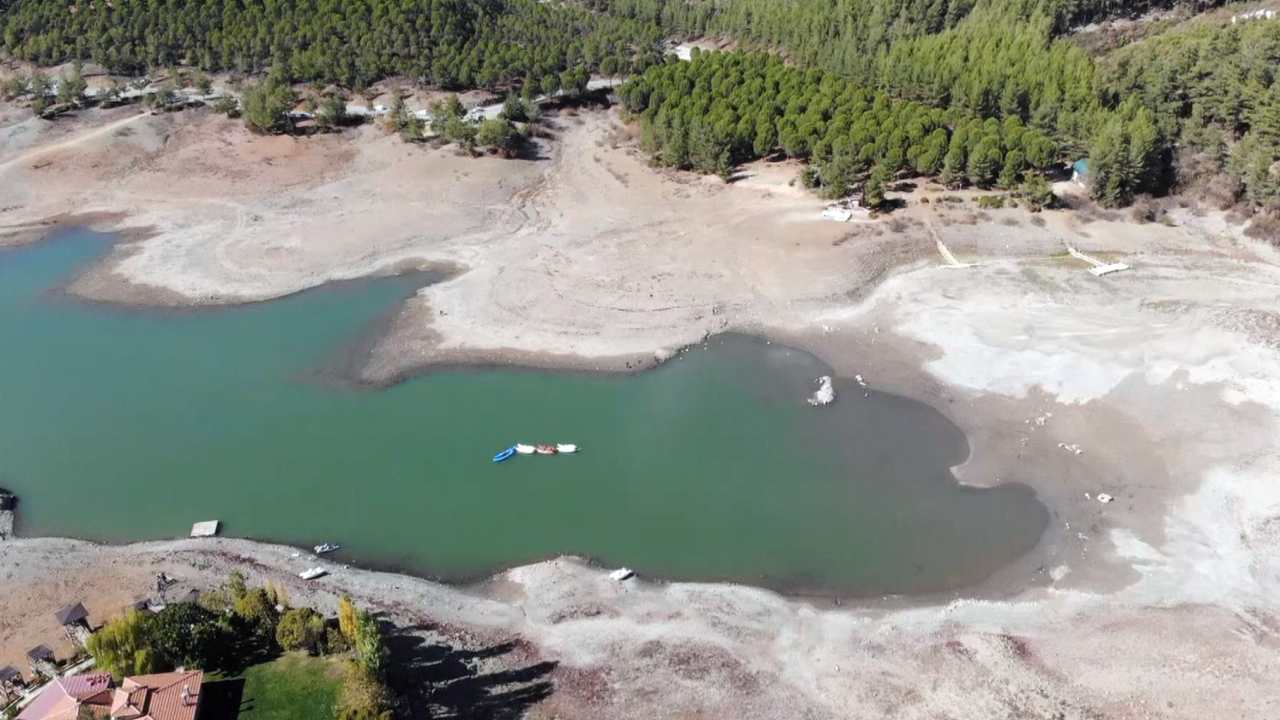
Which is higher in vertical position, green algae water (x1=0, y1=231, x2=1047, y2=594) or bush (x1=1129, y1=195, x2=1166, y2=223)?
bush (x1=1129, y1=195, x2=1166, y2=223)

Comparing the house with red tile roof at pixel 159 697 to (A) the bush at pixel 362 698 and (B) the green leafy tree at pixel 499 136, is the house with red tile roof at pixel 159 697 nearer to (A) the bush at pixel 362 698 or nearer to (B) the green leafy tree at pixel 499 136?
(A) the bush at pixel 362 698

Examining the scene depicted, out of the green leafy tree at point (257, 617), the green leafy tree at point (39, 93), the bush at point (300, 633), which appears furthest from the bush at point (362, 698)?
the green leafy tree at point (39, 93)

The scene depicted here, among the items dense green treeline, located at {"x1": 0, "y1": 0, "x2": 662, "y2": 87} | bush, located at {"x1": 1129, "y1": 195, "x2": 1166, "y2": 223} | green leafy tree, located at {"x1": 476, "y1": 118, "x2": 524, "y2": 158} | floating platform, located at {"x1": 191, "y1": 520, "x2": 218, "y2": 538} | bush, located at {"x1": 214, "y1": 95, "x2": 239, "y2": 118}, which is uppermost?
dense green treeline, located at {"x1": 0, "y1": 0, "x2": 662, "y2": 87}

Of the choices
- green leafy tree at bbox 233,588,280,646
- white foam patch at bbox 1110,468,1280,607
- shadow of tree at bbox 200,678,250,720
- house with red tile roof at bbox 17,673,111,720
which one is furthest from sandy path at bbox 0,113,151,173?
white foam patch at bbox 1110,468,1280,607

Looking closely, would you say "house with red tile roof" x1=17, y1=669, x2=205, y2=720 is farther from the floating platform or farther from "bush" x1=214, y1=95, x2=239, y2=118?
"bush" x1=214, y1=95, x2=239, y2=118

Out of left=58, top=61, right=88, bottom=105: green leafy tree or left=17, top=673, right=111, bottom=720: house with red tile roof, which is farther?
left=58, top=61, right=88, bottom=105: green leafy tree

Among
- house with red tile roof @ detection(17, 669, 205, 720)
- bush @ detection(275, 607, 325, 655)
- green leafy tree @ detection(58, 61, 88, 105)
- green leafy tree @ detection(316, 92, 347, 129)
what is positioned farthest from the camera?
green leafy tree @ detection(58, 61, 88, 105)

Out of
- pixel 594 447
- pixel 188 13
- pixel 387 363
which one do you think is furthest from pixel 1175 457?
pixel 188 13
